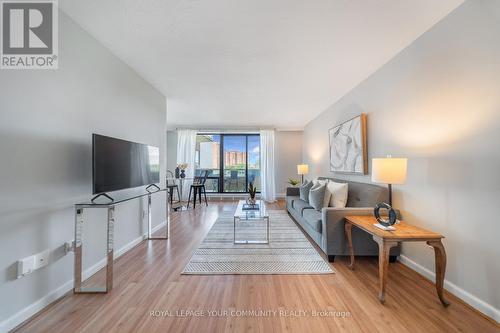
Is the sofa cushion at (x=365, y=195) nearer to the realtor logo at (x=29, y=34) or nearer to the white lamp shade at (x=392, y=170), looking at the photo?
the white lamp shade at (x=392, y=170)

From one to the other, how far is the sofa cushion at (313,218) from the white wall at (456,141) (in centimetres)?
98

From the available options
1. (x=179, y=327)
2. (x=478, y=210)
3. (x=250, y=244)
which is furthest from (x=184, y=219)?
(x=478, y=210)

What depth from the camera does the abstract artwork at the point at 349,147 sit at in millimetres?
3174

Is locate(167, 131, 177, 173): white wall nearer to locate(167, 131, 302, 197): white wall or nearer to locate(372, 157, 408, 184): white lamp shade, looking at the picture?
locate(167, 131, 302, 197): white wall

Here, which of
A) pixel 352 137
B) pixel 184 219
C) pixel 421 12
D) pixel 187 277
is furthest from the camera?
pixel 184 219

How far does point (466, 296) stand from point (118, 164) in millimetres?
3454

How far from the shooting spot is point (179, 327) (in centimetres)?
150

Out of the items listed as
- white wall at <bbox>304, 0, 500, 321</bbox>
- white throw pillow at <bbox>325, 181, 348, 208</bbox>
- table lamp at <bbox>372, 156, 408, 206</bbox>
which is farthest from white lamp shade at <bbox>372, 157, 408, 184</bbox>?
white throw pillow at <bbox>325, 181, 348, 208</bbox>

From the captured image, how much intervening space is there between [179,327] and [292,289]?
1.04 meters

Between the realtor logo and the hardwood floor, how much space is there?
6.54 ft

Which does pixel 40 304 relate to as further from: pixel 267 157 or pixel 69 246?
pixel 267 157

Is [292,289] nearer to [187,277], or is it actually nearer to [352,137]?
[187,277]

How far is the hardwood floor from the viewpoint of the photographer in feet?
4.93

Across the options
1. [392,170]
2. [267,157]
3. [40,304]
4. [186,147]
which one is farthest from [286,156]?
[40,304]
